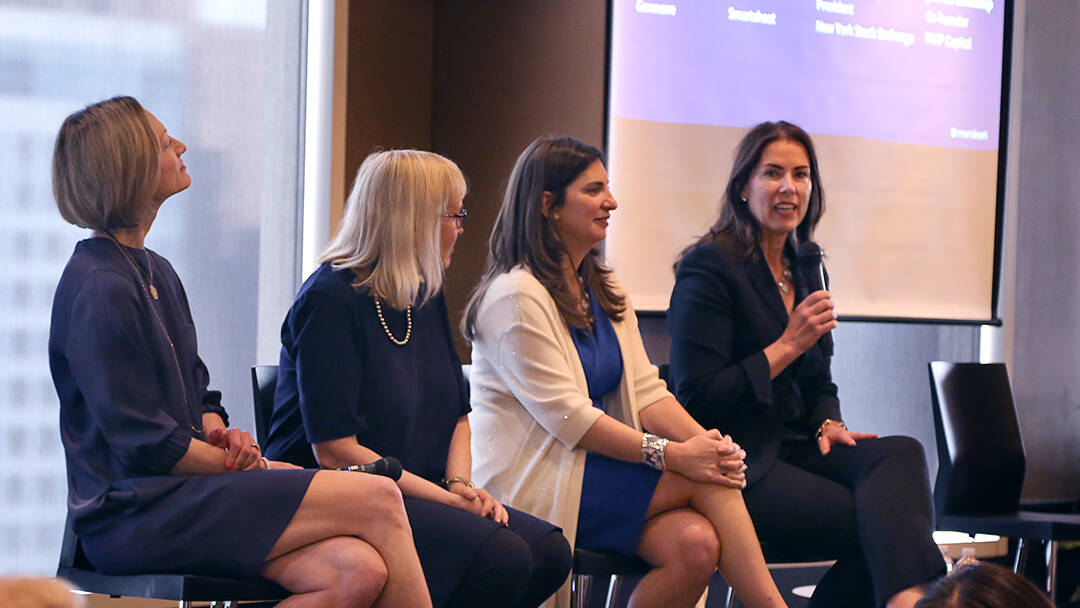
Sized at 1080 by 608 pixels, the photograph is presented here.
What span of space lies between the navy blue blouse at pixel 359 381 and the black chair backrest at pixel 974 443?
6.03 feet

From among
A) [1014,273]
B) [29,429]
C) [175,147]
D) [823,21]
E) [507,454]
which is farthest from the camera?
[1014,273]

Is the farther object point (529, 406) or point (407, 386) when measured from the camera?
point (529, 406)

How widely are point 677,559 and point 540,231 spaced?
85cm

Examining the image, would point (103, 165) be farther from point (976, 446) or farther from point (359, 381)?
point (976, 446)

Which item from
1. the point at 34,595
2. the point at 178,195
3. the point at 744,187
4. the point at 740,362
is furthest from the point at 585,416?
the point at 34,595

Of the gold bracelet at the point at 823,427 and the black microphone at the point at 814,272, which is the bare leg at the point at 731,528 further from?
the black microphone at the point at 814,272

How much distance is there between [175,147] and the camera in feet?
7.47

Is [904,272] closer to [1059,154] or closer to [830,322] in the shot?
[1059,154]

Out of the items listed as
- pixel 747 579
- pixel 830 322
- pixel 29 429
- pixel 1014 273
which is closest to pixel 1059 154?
pixel 1014 273

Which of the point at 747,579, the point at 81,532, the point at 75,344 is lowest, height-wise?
the point at 747,579

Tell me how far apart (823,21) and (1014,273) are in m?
1.31

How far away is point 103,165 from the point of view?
2.09 metres

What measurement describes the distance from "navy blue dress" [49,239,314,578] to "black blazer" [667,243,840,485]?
3.93 feet

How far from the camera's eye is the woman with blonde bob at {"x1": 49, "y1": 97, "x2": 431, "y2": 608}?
6.51ft
